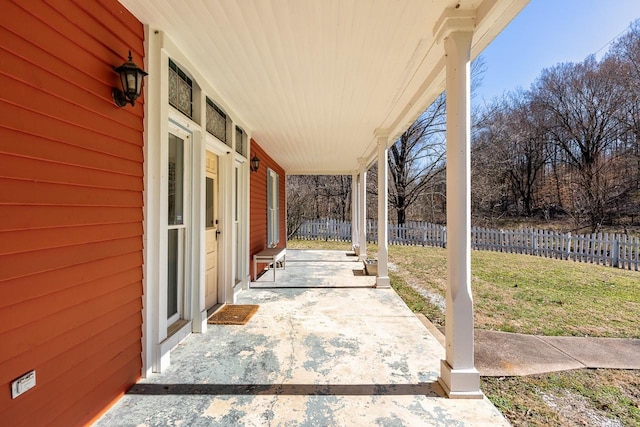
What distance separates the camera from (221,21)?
2191mm

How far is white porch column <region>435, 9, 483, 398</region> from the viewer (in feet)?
6.94

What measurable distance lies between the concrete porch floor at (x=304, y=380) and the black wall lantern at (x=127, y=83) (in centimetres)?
197

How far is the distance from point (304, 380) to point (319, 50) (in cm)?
268

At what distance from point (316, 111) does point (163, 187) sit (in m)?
2.56

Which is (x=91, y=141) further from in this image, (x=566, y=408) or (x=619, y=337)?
(x=619, y=337)

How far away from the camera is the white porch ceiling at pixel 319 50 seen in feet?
6.72

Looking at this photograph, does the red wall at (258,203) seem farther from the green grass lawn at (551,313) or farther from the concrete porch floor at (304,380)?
the green grass lawn at (551,313)

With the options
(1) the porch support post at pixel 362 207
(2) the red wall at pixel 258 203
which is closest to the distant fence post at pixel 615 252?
(1) the porch support post at pixel 362 207

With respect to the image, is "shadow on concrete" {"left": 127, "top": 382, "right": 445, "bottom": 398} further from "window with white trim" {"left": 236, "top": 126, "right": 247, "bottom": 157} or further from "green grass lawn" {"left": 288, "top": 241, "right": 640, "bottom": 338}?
"window with white trim" {"left": 236, "top": 126, "right": 247, "bottom": 157}

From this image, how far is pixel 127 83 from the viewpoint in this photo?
1.93 m

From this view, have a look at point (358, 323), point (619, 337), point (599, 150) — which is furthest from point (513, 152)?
point (358, 323)

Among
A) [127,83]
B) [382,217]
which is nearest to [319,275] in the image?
[382,217]

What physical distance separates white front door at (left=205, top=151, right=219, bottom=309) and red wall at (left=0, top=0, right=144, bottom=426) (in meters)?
1.65

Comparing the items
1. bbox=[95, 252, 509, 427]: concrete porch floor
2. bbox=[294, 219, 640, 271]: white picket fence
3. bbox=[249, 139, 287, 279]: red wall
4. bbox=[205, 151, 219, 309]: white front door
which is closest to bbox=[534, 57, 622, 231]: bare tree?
bbox=[294, 219, 640, 271]: white picket fence
